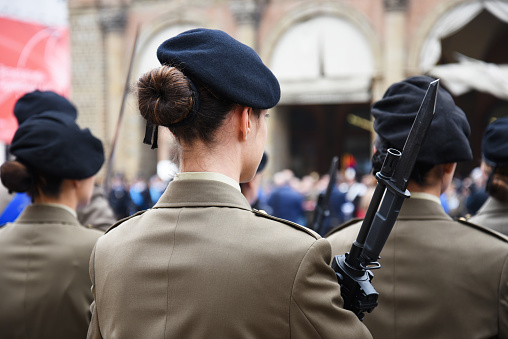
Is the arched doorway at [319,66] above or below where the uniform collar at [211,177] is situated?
below

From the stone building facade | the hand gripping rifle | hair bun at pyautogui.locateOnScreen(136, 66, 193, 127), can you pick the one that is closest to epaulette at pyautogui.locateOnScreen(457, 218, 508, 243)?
the hand gripping rifle

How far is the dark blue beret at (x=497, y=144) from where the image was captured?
257cm

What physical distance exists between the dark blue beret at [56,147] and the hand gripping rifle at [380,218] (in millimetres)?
1471

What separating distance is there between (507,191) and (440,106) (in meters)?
0.85

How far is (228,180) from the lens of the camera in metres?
A: 1.48

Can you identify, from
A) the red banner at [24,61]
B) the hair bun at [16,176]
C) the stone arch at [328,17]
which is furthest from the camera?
the stone arch at [328,17]

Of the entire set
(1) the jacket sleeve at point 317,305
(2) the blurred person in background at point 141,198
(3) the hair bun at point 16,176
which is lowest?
(2) the blurred person in background at point 141,198

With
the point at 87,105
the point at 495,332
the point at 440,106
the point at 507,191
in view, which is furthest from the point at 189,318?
the point at 87,105

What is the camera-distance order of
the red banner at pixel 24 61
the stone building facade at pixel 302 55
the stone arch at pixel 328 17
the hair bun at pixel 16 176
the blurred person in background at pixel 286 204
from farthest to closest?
the stone arch at pixel 328 17 → the stone building facade at pixel 302 55 → the blurred person in background at pixel 286 204 → the red banner at pixel 24 61 → the hair bun at pixel 16 176

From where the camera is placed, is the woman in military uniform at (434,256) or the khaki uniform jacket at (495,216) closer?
the woman in military uniform at (434,256)

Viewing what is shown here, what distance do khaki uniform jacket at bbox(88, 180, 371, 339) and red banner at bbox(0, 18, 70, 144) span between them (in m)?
6.92

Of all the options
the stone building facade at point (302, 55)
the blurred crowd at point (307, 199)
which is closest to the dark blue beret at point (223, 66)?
the blurred crowd at point (307, 199)

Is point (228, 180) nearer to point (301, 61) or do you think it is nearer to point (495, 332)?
point (495, 332)

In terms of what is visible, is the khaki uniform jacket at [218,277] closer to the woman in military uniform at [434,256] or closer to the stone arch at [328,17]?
the woman in military uniform at [434,256]
